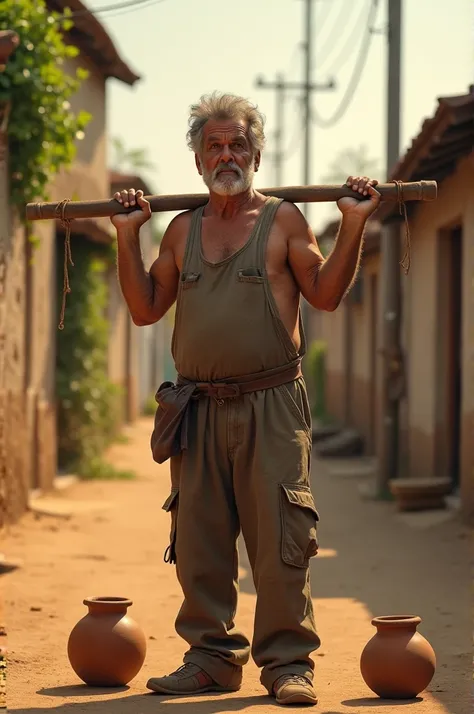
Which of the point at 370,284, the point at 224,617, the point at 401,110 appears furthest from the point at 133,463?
the point at 224,617

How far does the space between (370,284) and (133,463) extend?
4.50m

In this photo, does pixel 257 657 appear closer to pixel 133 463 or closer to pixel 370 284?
pixel 133 463

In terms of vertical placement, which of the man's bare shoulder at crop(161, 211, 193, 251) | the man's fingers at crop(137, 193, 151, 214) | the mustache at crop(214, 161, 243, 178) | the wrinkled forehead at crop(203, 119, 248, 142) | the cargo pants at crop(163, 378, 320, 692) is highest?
the wrinkled forehead at crop(203, 119, 248, 142)

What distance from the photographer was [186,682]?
483cm

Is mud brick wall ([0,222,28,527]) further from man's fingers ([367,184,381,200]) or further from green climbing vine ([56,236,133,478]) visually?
man's fingers ([367,184,381,200])

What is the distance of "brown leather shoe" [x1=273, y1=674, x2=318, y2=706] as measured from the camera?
459 cm

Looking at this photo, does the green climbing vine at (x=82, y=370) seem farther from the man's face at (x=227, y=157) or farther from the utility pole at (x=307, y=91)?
the utility pole at (x=307, y=91)

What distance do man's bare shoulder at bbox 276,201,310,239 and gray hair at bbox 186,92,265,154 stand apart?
28 centimetres

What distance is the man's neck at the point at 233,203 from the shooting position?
5031 millimetres

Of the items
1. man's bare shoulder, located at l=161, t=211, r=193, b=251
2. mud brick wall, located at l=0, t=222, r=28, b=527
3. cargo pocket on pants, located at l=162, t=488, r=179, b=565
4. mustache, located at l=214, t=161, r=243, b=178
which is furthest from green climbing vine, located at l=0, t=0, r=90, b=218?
cargo pocket on pants, located at l=162, t=488, r=179, b=565

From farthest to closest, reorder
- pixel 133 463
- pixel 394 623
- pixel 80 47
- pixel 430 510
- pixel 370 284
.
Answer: pixel 370 284, pixel 133 463, pixel 80 47, pixel 430 510, pixel 394 623

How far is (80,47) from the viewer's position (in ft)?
48.3

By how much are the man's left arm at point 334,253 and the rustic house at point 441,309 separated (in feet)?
13.3

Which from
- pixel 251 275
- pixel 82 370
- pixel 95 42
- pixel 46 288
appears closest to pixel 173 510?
pixel 251 275
